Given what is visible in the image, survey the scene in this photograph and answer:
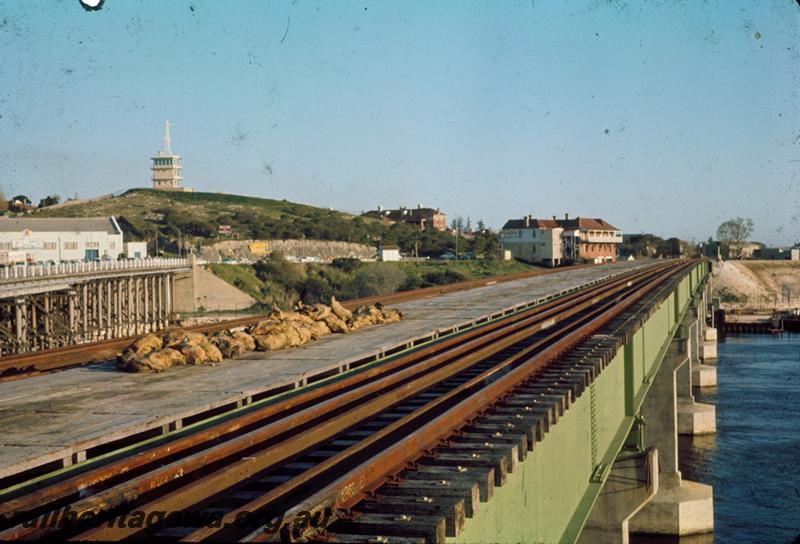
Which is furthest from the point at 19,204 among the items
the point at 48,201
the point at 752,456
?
the point at 752,456

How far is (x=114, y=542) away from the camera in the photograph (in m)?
6.19

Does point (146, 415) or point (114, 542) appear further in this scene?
point (146, 415)

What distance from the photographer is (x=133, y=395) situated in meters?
13.6

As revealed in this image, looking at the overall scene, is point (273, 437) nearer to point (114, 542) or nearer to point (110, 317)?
point (114, 542)

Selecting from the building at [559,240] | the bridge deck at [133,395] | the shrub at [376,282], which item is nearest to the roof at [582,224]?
the building at [559,240]

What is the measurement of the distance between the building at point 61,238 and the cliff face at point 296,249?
136ft

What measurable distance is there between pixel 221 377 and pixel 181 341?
8.76 ft

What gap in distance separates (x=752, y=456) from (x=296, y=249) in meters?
91.2

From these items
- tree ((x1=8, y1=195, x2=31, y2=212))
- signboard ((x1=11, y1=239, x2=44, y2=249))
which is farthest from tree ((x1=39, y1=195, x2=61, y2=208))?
signboard ((x1=11, y1=239, x2=44, y2=249))

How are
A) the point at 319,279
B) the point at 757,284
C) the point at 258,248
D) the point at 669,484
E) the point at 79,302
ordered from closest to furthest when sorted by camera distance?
the point at 669,484
the point at 79,302
the point at 319,279
the point at 258,248
the point at 757,284

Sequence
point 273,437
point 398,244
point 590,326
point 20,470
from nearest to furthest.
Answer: point 20,470, point 273,437, point 590,326, point 398,244

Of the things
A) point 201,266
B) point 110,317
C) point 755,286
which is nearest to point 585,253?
point 755,286

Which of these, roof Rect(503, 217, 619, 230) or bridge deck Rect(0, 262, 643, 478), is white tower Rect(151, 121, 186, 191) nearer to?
roof Rect(503, 217, 619, 230)

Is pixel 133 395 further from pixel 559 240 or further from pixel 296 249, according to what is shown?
pixel 559 240
